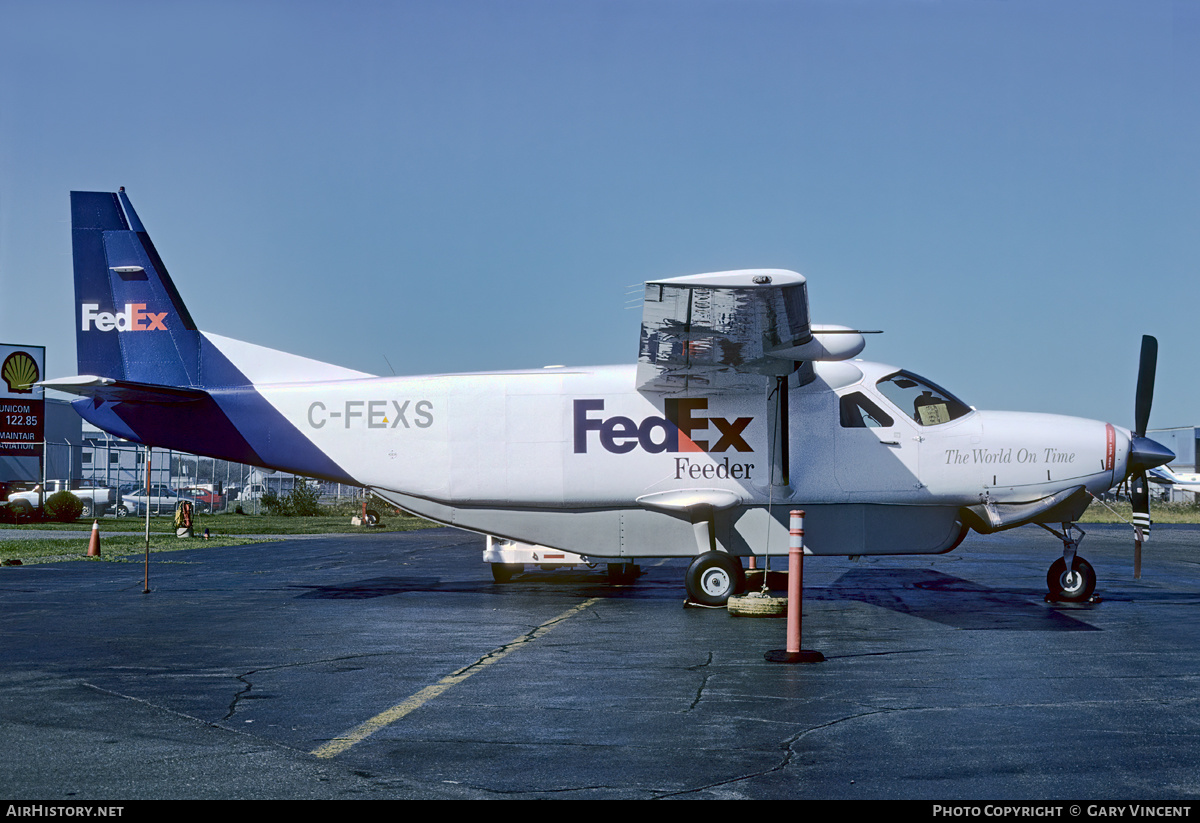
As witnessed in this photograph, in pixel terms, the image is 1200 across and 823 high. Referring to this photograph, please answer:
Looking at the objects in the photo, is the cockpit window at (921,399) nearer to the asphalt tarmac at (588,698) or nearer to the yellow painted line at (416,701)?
the asphalt tarmac at (588,698)

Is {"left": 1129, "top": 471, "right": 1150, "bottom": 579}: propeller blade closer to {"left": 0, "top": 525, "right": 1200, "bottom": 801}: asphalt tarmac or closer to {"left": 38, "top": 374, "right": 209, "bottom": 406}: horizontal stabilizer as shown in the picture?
{"left": 0, "top": 525, "right": 1200, "bottom": 801}: asphalt tarmac

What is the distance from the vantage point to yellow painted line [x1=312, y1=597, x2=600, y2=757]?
5707mm

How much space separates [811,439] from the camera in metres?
13.4

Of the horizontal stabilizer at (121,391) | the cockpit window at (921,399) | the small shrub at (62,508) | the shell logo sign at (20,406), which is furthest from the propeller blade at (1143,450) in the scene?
the small shrub at (62,508)

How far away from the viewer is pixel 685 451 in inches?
529

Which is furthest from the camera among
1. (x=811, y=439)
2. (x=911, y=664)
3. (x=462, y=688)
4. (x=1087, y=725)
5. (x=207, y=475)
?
(x=207, y=475)

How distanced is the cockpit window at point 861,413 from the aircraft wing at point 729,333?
45.8 inches

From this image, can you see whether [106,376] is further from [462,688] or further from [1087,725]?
[1087,725]

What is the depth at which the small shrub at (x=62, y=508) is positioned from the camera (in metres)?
41.3

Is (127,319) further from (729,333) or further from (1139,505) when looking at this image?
(1139,505)

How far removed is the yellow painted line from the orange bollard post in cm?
237

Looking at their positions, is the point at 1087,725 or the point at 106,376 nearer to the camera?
the point at 1087,725
